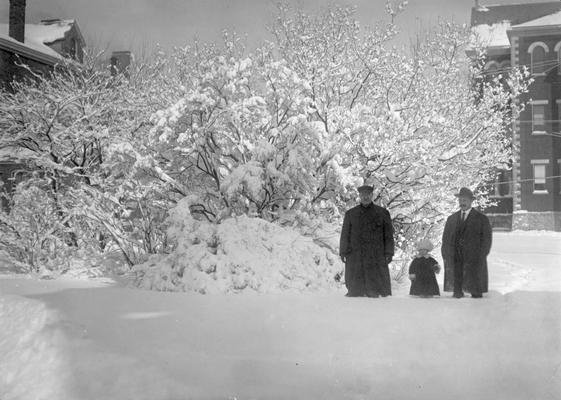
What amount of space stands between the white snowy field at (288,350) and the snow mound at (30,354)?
1 cm

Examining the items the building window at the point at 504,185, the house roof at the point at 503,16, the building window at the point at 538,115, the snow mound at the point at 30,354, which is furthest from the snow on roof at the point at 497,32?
the snow mound at the point at 30,354

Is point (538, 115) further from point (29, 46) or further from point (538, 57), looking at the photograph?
point (29, 46)

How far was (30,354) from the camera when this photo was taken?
584 cm

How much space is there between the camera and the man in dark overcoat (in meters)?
8.05

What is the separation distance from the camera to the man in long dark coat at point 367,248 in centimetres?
860

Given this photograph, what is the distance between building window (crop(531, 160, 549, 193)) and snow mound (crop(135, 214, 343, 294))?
3171 cm

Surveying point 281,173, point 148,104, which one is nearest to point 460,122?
point 281,173

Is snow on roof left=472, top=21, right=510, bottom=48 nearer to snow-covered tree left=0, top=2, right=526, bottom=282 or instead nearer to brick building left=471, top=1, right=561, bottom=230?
brick building left=471, top=1, right=561, bottom=230

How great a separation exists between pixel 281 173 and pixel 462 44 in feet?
21.9

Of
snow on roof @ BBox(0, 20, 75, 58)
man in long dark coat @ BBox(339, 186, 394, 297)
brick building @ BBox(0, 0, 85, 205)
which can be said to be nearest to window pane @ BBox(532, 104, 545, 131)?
brick building @ BBox(0, 0, 85, 205)

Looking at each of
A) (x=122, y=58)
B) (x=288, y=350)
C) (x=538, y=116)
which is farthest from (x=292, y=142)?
(x=538, y=116)

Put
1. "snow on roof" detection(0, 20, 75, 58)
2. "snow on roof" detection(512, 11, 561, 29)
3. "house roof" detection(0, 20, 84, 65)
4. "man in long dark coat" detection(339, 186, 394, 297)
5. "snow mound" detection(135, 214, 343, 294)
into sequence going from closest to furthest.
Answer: "man in long dark coat" detection(339, 186, 394, 297)
"snow mound" detection(135, 214, 343, 294)
"house roof" detection(0, 20, 84, 65)
"snow on roof" detection(0, 20, 75, 58)
"snow on roof" detection(512, 11, 561, 29)

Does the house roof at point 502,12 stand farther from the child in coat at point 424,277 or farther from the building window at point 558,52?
the child in coat at point 424,277

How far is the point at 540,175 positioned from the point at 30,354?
126ft
